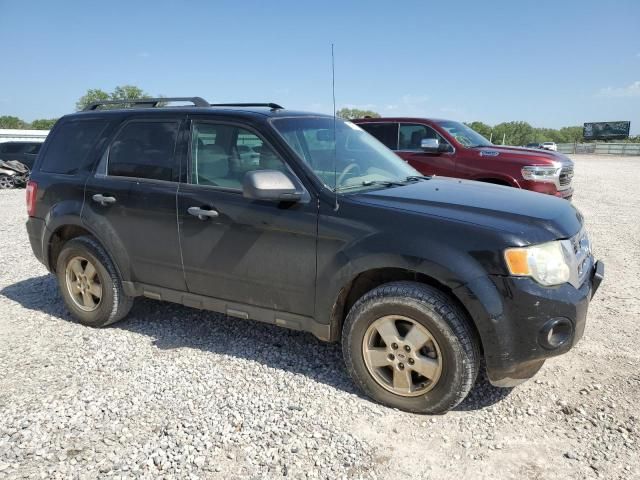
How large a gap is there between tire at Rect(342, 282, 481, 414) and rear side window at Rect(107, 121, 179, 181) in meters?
1.89

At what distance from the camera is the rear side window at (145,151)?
3922mm

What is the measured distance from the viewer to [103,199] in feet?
13.5

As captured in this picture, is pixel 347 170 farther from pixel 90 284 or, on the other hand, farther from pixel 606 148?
pixel 606 148

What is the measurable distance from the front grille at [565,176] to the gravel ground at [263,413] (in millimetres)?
3695

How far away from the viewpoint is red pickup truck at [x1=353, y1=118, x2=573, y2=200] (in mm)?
7590

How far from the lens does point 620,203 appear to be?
40.8 ft

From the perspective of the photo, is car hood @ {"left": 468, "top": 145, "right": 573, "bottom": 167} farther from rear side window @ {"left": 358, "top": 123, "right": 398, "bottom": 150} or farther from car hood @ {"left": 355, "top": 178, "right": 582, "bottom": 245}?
car hood @ {"left": 355, "top": 178, "right": 582, "bottom": 245}

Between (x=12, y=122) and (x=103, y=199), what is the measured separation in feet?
316

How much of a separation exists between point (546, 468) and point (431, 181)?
7.30 feet

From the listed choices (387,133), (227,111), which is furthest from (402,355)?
(387,133)

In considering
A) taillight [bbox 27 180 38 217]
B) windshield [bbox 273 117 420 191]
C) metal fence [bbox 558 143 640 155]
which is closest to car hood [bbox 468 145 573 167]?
windshield [bbox 273 117 420 191]

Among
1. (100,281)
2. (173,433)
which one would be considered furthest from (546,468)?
(100,281)

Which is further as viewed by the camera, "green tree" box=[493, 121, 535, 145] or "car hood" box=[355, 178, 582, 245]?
A: "green tree" box=[493, 121, 535, 145]

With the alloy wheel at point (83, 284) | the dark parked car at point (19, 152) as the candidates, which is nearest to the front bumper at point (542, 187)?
the alloy wheel at point (83, 284)
